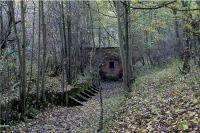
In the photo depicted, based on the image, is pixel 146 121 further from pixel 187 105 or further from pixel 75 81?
pixel 75 81

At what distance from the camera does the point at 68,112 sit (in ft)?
65.8

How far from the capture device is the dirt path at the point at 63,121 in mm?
15031

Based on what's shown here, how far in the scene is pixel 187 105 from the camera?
10445 mm

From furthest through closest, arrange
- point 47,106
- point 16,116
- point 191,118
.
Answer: point 47,106 → point 16,116 → point 191,118

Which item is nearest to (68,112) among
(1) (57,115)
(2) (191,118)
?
(1) (57,115)

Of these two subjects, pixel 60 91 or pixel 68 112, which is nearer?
pixel 68 112

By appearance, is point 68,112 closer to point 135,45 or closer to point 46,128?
point 46,128

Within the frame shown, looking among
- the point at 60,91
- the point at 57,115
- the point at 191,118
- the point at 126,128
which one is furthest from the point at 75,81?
the point at 191,118

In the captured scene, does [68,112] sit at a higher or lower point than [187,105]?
lower

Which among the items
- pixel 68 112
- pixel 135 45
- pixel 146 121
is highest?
pixel 135 45

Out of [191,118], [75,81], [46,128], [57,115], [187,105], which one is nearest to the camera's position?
[191,118]

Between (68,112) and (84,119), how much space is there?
2950 mm

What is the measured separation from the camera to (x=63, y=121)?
17219mm

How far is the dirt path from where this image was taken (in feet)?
49.3
